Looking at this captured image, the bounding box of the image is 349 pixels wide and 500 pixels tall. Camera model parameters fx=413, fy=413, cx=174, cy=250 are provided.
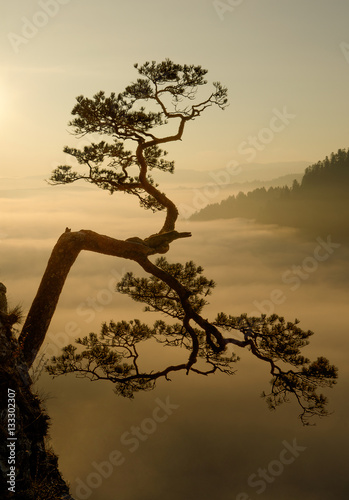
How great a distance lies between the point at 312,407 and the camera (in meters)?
10.5

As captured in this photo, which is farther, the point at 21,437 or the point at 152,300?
the point at 152,300

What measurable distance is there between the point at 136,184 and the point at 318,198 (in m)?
182

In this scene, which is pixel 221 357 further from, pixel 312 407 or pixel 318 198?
pixel 318 198

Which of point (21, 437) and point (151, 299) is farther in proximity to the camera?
point (151, 299)

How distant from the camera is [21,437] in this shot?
22.5ft

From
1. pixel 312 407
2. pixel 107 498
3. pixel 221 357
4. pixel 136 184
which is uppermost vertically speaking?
pixel 136 184

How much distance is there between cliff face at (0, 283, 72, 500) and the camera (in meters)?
6.34

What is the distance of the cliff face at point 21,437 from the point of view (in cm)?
634

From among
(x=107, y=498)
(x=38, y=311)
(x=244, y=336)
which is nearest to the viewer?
(x=38, y=311)

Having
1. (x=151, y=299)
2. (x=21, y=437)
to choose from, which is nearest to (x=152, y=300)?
(x=151, y=299)

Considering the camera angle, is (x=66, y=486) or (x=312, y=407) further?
(x=312, y=407)

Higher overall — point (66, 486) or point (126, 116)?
point (126, 116)

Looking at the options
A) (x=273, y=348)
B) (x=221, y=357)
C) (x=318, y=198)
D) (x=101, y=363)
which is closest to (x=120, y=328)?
(x=101, y=363)

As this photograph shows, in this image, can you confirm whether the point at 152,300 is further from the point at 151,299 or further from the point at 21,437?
the point at 21,437
